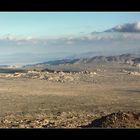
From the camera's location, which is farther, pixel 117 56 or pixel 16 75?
pixel 117 56

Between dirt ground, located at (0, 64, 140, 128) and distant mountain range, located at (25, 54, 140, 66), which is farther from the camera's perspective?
distant mountain range, located at (25, 54, 140, 66)

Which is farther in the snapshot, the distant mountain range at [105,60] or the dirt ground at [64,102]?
the distant mountain range at [105,60]

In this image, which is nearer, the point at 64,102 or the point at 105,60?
the point at 64,102

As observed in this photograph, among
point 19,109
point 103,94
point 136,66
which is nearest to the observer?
point 19,109
